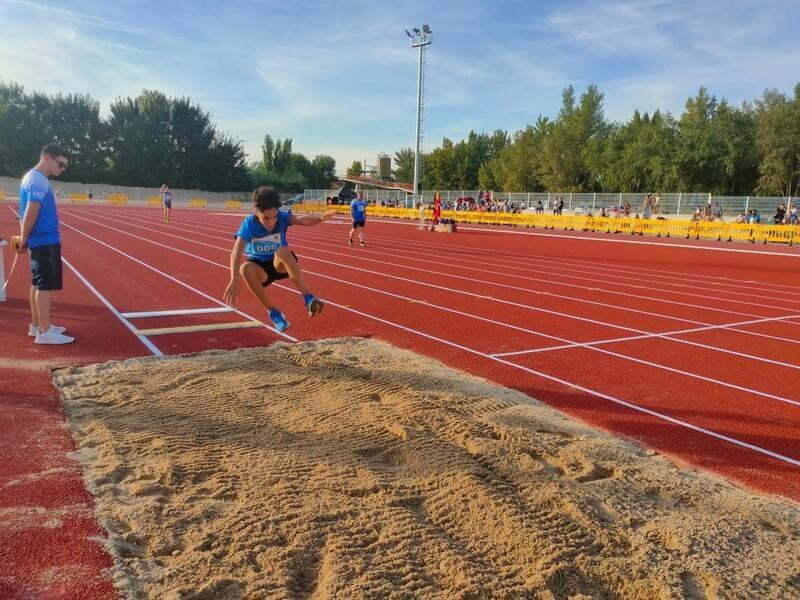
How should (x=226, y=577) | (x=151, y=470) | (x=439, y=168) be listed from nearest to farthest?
(x=226, y=577) → (x=151, y=470) → (x=439, y=168)

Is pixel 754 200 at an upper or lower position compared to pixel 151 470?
upper

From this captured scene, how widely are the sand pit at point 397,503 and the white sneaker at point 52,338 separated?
1.59 meters

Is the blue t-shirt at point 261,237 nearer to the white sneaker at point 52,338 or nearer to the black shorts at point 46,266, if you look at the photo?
the black shorts at point 46,266

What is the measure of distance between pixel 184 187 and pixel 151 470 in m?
71.2

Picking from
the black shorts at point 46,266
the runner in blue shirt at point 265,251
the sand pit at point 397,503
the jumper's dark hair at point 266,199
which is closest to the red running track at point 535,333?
the sand pit at point 397,503

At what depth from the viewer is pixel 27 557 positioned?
2.53 m

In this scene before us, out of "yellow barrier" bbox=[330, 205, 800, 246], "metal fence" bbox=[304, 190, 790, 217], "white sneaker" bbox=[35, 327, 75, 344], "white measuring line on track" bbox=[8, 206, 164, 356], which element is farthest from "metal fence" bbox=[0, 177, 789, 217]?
"white sneaker" bbox=[35, 327, 75, 344]

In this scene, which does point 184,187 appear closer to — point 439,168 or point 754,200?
point 439,168

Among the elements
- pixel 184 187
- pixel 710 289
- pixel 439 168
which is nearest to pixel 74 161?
pixel 184 187

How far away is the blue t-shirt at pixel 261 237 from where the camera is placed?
17.2ft

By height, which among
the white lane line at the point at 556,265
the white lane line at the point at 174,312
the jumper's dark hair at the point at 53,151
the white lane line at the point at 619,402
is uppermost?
the jumper's dark hair at the point at 53,151

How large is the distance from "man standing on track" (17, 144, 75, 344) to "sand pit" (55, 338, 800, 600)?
1.53m

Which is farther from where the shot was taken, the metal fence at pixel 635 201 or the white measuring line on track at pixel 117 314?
the metal fence at pixel 635 201

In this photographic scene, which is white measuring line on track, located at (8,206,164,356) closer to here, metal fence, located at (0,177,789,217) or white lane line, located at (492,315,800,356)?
white lane line, located at (492,315,800,356)
